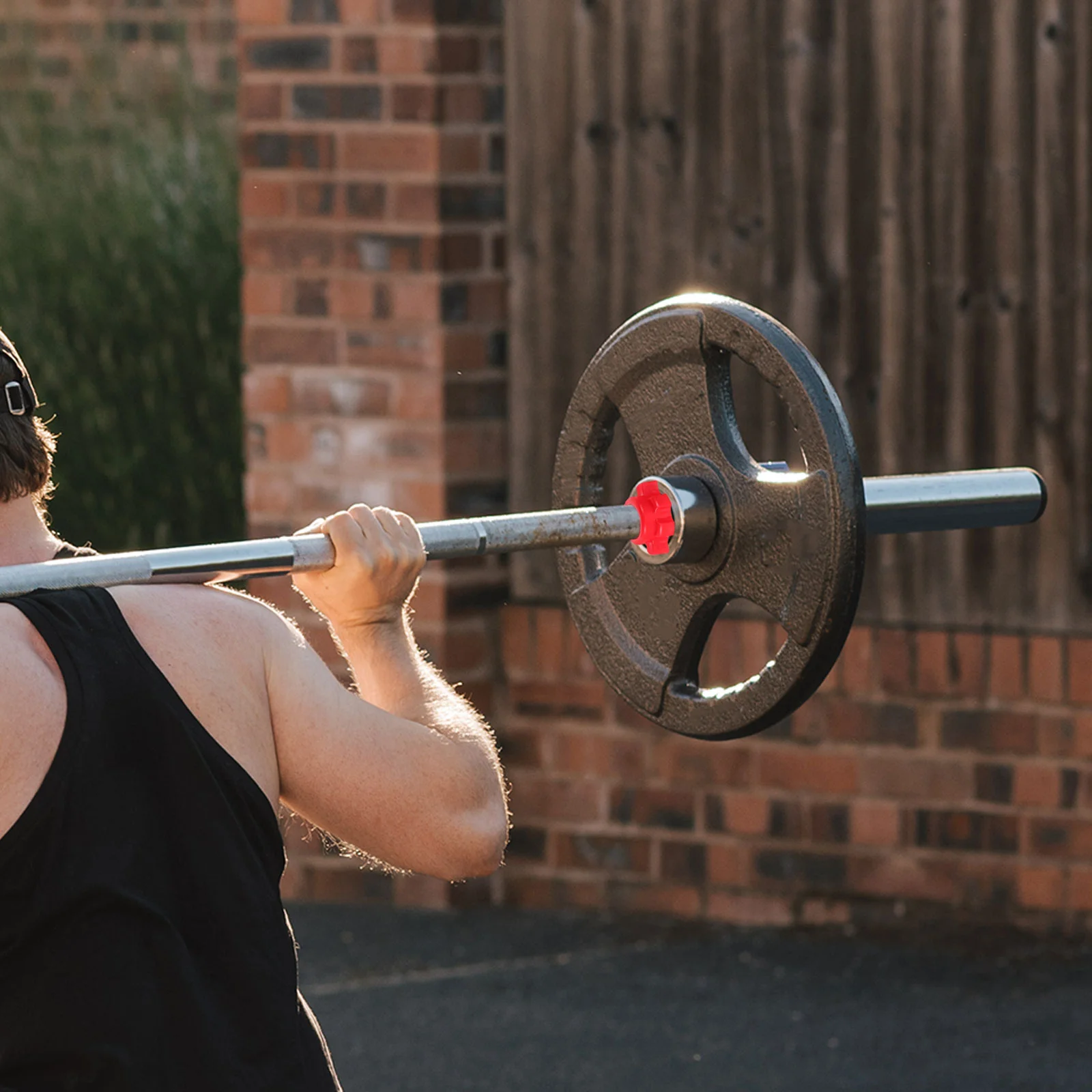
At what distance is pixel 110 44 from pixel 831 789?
5125 millimetres

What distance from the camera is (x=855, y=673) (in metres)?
5.29

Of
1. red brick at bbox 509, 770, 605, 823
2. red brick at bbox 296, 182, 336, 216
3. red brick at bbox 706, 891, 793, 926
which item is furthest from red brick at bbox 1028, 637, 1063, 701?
red brick at bbox 296, 182, 336, 216

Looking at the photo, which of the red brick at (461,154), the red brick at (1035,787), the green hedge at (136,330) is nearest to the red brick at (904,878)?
the red brick at (1035,787)

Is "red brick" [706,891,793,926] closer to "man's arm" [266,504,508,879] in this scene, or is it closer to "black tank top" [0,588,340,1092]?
"man's arm" [266,504,508,879]

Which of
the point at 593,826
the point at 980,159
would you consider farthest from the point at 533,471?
the point at 980,159

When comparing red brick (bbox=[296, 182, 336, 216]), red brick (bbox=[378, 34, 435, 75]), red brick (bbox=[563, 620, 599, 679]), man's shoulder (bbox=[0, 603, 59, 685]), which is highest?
red brick (bbox=[378, 34, 435, 75])

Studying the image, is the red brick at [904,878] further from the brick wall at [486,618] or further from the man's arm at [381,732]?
the man's arm at [381,732]

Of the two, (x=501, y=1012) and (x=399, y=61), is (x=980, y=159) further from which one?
(x=501, y=1012)

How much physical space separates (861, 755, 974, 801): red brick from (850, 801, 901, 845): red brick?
0.09 feet

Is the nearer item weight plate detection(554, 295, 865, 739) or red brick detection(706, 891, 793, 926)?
weight plate detection(554, 295, 865, 739)

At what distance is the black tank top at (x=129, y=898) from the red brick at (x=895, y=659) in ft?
10.0

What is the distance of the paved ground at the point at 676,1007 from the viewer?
452 cm

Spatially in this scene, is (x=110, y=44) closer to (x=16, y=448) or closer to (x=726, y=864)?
(x=726, y=864)

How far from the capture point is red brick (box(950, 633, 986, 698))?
5.18 metres
